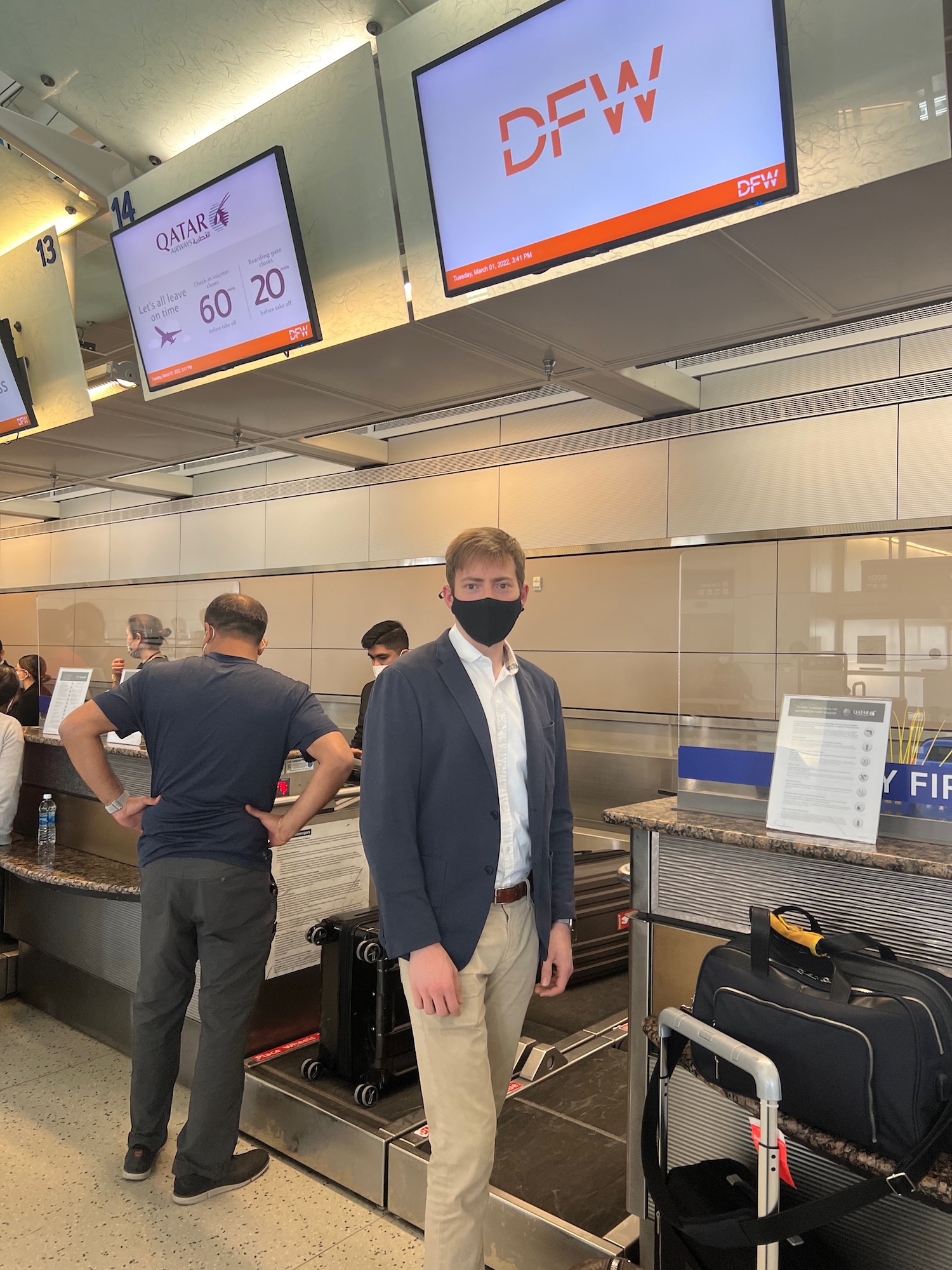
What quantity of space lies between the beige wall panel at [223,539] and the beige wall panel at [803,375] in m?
3.96

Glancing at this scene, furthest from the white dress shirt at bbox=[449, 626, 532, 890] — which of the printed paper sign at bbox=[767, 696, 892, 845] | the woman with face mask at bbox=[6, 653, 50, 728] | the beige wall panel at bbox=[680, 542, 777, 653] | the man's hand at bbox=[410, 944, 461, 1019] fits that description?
the woman with face mask at bbox=[6, 653, 50, 728]

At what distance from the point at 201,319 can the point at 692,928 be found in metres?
2.95

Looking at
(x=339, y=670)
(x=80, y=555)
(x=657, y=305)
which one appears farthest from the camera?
(x=80, y=555)

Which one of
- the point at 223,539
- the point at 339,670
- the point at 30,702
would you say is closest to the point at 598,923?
the point at 339,670

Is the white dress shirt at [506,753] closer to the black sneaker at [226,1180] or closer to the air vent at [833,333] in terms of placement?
the black sneaker at [226,1180]

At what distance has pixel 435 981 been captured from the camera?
5.80ft

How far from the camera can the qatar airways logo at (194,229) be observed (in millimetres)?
3369

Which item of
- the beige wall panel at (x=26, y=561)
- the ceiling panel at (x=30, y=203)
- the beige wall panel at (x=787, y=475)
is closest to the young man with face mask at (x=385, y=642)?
the beige wall panel at (x=787, y=475)

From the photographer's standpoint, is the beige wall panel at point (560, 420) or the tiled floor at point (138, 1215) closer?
the tiled floor at point (138, 1215)

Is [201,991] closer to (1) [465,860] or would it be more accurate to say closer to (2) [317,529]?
(1) [465,860]

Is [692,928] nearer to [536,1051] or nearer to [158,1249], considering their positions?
[536,1051]

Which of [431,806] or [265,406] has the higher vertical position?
[265,406]

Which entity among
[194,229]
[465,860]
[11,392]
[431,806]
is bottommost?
[465,860]

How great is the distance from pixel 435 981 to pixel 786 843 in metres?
0.78
